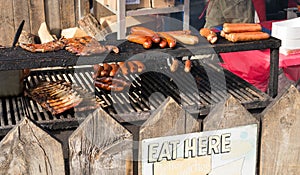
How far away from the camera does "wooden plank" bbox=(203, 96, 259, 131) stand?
293 centimetres

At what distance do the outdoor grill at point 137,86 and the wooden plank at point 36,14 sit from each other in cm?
377

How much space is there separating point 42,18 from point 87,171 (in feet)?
17.6

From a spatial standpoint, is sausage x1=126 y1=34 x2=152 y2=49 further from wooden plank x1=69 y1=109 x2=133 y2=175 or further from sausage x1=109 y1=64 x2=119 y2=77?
wooden plank x1=69 y1=109 x2=133 y2=175

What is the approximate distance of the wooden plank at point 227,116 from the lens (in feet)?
9.62

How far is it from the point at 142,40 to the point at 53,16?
482 cm

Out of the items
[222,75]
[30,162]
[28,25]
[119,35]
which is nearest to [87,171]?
[30,162]

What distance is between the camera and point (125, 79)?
3859 mm

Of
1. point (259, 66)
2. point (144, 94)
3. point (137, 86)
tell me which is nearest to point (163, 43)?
point (144, 94)

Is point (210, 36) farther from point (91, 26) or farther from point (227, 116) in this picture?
Result: point (91, 26)

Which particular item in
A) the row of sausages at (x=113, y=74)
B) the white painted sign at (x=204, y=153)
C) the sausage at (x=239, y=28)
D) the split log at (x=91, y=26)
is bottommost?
the white painted sign at (x=204, y=153)

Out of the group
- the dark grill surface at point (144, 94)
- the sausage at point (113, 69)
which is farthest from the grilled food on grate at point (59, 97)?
the sausage at point (113, 69)

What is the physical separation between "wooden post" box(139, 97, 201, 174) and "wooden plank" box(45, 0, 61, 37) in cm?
535

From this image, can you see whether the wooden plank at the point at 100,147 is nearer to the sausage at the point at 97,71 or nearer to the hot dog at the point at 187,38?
the hot dog at the point at 187,38

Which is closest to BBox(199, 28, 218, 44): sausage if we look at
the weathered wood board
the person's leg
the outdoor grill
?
the outdoor grill
